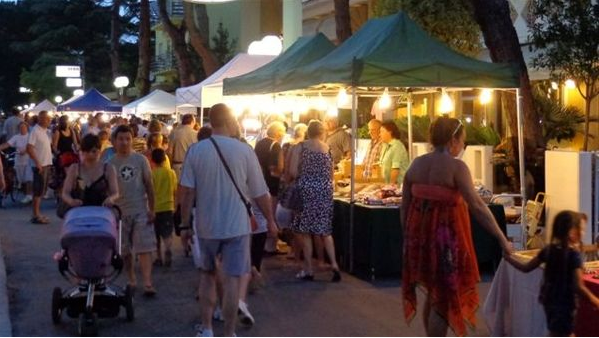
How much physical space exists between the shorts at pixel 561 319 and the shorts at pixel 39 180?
12.4 meters

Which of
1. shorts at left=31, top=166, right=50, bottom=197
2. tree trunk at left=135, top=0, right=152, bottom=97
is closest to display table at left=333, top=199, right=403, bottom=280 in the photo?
shorts at left=31, top=166, right=50, bottom=197

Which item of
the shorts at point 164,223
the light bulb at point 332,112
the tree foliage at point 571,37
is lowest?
the shorts at point 164,223

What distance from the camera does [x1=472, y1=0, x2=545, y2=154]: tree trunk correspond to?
13719 mm

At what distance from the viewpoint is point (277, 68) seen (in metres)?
13.8

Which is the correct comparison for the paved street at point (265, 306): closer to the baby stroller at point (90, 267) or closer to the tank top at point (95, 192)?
the baby stroller at point (90, 267)

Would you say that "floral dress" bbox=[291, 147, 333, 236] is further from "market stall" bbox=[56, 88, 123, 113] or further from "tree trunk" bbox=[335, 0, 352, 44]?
"market stall" bbox=[56, 88, 123, 113]

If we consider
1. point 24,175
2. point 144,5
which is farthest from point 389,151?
point 144,5

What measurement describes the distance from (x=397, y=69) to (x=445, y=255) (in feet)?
14.6

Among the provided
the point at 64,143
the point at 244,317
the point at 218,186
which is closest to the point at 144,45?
the point at 64,143

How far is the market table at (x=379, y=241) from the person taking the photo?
416 inches

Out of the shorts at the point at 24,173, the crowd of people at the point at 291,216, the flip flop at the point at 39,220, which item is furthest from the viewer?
the shorts at the point at 24,173

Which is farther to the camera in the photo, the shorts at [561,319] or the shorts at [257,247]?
the shorts at [257,247]

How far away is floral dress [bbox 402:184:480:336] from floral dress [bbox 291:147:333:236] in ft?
13.1

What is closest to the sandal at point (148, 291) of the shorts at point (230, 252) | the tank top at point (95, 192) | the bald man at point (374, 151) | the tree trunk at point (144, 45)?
the tank top at point (95, 192)
